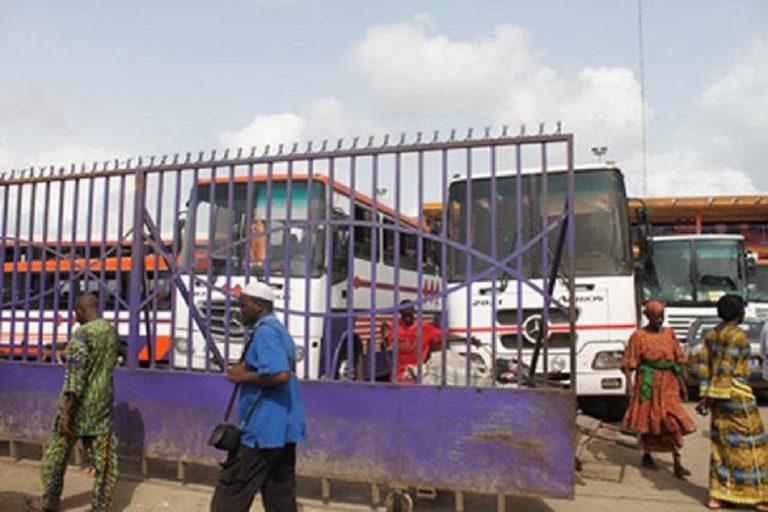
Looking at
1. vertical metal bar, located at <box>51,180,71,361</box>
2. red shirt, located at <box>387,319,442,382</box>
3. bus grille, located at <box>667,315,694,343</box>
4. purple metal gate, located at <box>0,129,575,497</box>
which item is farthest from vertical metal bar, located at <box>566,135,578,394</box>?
bus grille, located at <box>667,315,694,343</box>

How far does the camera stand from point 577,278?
7.23 metres

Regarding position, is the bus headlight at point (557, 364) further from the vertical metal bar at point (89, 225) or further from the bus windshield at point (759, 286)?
the bus windshield at point (759, 286)

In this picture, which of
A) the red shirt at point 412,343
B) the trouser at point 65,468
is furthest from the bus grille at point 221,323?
the trouser at point 65,468

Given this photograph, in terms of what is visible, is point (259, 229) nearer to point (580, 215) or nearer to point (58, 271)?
point (58, 271)

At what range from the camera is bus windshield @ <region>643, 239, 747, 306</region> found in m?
12.0

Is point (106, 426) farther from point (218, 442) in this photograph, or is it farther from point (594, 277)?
point (594, 277)

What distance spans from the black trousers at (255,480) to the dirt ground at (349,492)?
1391 millimetres

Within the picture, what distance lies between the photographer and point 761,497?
516 centimetres

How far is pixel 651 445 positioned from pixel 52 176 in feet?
19.9

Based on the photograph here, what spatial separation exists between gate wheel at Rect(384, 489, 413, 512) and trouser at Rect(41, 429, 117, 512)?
6.30ft

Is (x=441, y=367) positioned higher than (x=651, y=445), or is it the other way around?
(x=441, y=367)

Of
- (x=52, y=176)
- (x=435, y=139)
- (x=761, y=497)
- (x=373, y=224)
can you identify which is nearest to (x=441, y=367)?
(x=373, y=224)

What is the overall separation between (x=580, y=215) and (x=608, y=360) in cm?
157

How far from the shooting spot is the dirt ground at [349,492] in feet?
17.0
